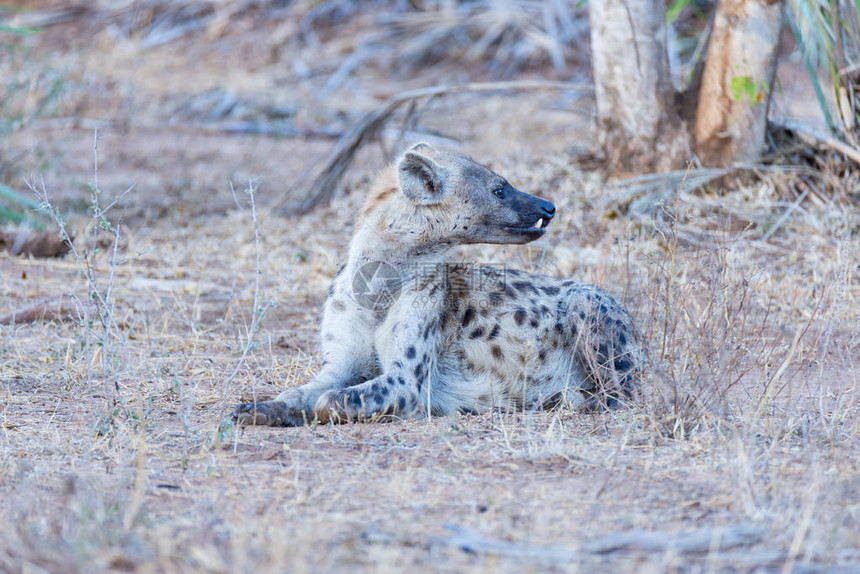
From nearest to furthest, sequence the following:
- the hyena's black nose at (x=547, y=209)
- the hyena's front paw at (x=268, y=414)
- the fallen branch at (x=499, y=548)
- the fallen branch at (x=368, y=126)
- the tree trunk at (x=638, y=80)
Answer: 1. the fallen branch at (x=499, y=548)
2. the hyena's front paw at (x=268, y=414)
3. the hyena's black nose at (x=547, y=209)
4. the tree trunk at (x=638, y=80)
5. the fallen branch at (x=368, y=126)

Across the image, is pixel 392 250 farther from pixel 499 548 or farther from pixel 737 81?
pixel 737 81

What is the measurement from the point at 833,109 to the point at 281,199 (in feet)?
14.3

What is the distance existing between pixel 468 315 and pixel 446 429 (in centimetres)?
87

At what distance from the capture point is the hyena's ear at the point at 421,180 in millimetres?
4672

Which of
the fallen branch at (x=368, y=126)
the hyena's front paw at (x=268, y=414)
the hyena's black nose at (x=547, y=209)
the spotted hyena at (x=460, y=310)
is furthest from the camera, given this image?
the fallen branch at (x=368, y=126)

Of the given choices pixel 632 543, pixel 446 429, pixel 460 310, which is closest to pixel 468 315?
pixel 460 310

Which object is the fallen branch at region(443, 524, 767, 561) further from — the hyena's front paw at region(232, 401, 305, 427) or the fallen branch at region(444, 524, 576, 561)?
the hyena's front paw at region(232, 401, 305, 427)

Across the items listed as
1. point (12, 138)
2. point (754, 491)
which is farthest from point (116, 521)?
point (12, 138)

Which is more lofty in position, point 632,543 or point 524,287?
point 632,543

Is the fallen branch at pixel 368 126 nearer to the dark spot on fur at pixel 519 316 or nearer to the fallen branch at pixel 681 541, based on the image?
the dark spot on fur at pixel 519 316

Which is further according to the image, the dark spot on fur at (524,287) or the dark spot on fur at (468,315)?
the dark spot on fur at (524,287)

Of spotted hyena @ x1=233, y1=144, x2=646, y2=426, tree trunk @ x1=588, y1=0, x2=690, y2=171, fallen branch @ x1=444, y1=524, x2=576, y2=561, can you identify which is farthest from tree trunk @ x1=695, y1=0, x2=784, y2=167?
fallen branch @ x1=444, y1=524, x2=576, y2=561

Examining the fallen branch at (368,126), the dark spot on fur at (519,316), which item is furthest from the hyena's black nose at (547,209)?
the fallen branch at (368,126)

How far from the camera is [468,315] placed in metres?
4.73
